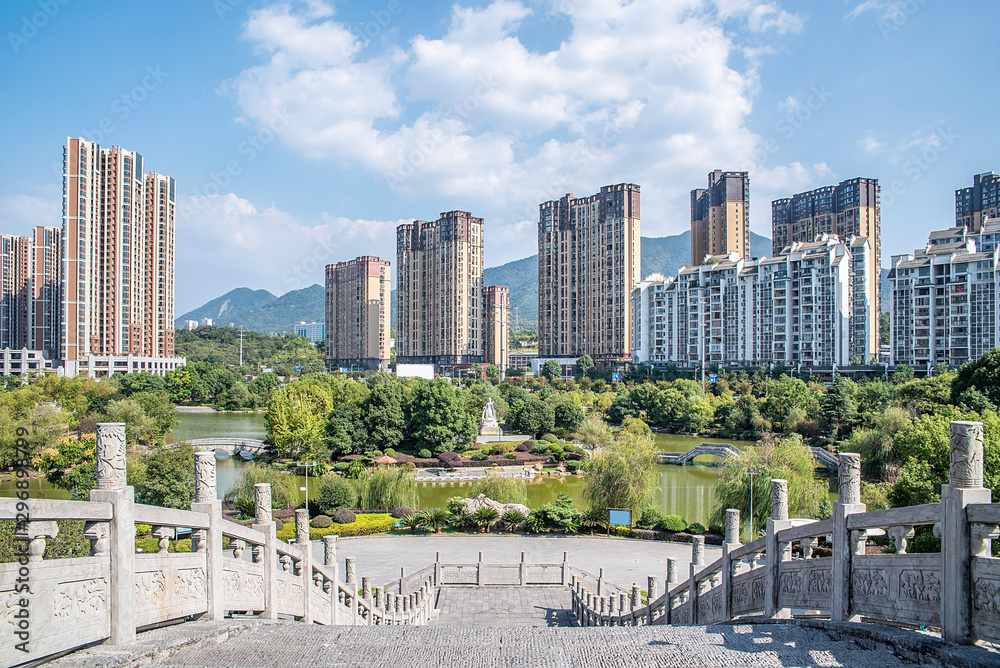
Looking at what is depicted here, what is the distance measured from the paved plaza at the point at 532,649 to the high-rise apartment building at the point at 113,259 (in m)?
50.8

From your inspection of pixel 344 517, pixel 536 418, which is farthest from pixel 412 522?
pixel 536 418

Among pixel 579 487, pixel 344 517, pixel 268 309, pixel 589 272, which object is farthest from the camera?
pixel 268 309

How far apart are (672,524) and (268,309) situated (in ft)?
572

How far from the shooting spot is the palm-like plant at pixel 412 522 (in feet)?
57.3

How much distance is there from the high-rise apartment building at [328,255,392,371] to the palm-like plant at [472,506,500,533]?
2089 inches

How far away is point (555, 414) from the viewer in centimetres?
3731

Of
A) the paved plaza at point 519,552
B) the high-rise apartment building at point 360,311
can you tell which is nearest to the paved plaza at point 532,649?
the paved plaza at point 519,552

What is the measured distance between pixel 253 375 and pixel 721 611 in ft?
230

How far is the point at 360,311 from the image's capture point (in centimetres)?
7062

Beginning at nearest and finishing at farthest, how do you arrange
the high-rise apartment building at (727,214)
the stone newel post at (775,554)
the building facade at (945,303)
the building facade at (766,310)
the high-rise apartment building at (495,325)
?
the stone newel post at (775,554) → the building facade at (945,303) → the building facade at (766,310) → the high-rise apartment building at (727,214) → the high-rise apartment building at (495,325)

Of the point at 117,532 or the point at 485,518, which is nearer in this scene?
the point at 117,532

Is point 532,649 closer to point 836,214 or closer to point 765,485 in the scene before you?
point 765,485

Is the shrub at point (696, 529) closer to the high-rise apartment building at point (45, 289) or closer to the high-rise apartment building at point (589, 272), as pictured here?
the high-rise apartment building at point (589, 272)

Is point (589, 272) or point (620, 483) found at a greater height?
point (589, 272)
